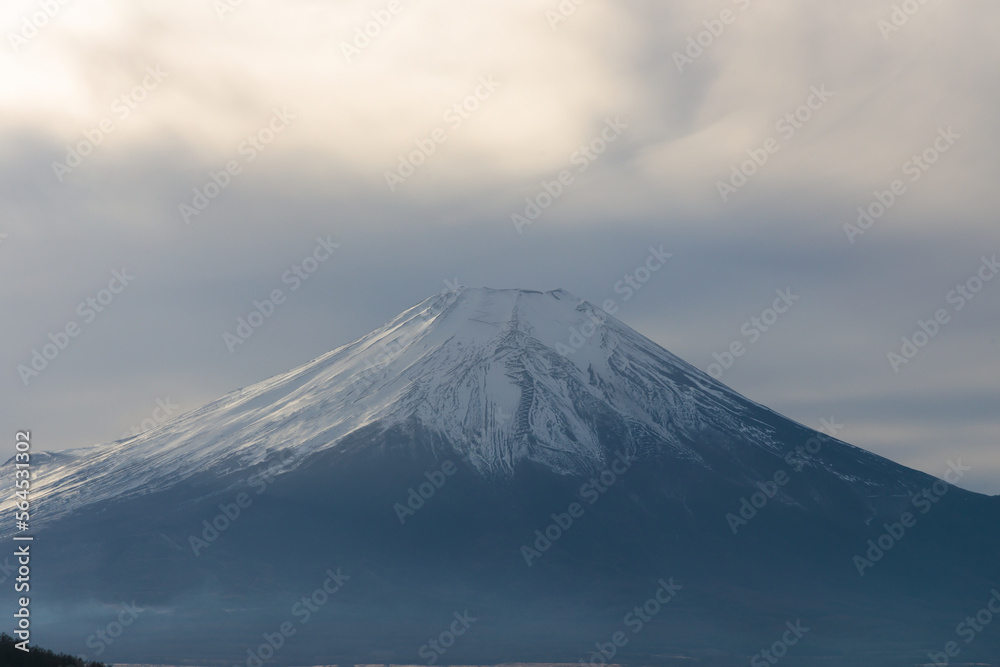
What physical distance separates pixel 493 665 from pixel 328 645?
31.6 meters

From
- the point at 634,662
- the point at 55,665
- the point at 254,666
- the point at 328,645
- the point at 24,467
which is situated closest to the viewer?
the point at 55,665

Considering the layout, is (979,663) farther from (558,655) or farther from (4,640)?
(4,640)

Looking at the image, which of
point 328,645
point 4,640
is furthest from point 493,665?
point 4,640

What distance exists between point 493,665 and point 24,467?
110 m

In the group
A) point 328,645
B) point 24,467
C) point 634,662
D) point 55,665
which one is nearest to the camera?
point 55,665

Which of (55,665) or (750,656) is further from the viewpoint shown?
(750,656)

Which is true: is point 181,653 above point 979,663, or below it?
above

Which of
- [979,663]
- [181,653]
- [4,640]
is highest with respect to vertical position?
[181,653]

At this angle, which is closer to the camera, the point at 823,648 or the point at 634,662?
the point at 634,662

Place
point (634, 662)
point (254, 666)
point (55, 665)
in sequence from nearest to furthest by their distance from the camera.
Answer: point (55, 665), point (254, 666), point (634, 662)

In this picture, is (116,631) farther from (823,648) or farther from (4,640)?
(4,640)

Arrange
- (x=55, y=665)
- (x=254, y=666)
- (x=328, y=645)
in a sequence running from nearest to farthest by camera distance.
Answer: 1. (x=55, y=665)
2. (x=254, y=666)
3. (x=328, y=645)

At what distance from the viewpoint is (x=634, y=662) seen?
17325 centimetres

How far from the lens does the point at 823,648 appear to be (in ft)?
647
